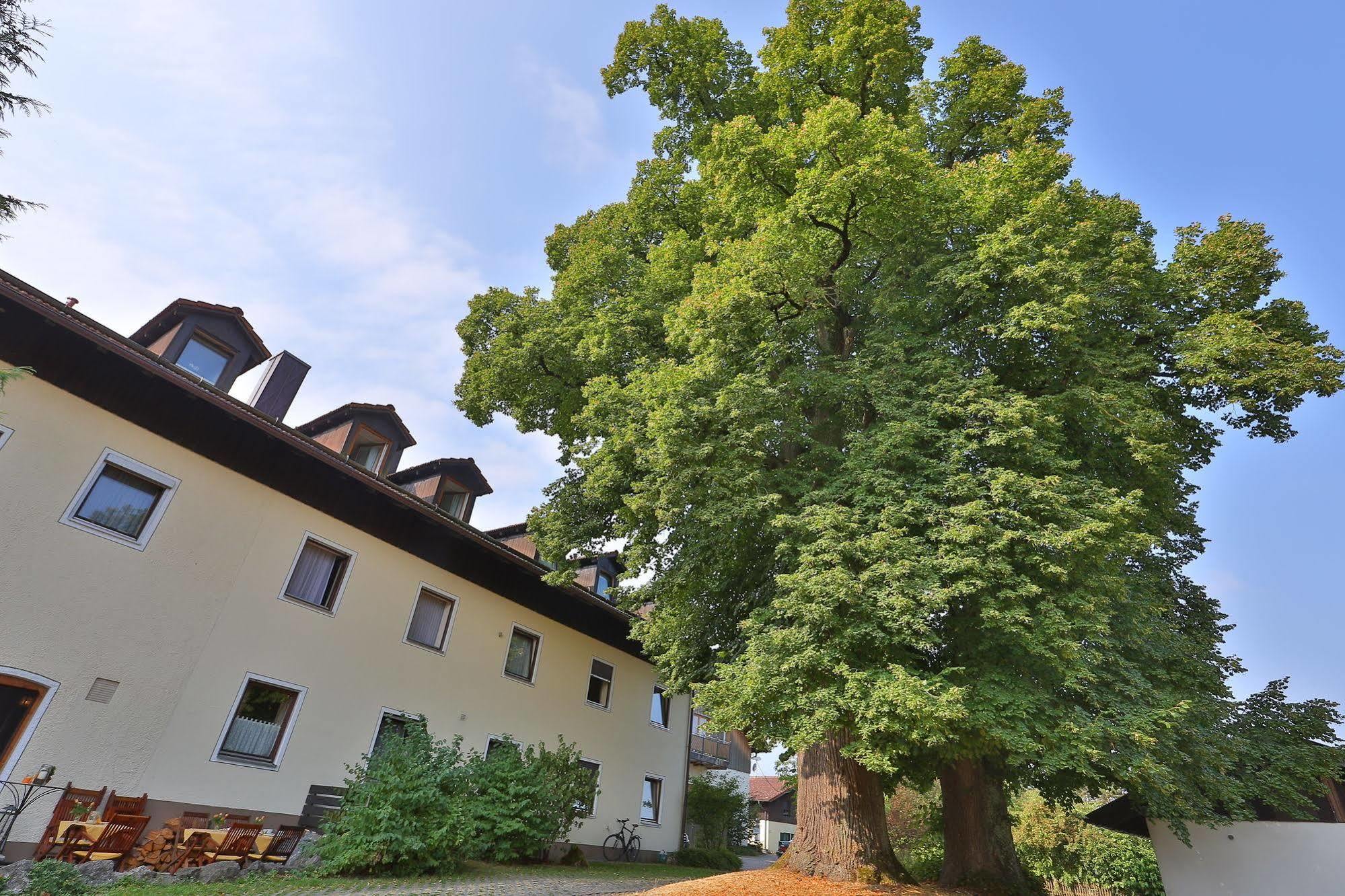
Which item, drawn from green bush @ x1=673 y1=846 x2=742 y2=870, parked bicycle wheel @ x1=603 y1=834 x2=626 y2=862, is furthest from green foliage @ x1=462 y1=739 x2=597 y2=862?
green bush @ x1=673 y1=846 x2=742 y2=870

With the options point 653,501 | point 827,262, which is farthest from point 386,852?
point 827,262

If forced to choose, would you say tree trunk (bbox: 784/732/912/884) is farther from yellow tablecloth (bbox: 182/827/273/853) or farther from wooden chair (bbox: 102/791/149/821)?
wooden chair (bbox: 102/791/149/821)

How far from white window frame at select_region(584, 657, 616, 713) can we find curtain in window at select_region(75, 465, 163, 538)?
464 inches

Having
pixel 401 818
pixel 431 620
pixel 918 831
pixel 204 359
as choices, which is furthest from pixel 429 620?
pixel 918 831

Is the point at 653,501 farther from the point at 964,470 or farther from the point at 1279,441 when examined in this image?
the point at 1279,441

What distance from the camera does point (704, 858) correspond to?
2106 centimetres

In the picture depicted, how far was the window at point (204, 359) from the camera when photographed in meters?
13.4

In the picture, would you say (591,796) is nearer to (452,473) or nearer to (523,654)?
(523,654)

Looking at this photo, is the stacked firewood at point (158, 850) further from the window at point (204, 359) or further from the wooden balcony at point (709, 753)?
the wooden balcony at point (709, 753)

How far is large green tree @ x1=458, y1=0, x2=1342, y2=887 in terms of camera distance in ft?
28.3

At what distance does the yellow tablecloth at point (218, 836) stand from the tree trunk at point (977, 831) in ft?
37.5

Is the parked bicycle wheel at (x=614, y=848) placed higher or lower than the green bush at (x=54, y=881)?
higher

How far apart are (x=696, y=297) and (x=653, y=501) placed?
3.45 m

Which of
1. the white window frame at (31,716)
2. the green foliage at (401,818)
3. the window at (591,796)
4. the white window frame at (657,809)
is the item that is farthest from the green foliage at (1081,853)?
the white window frame at (31,716)
